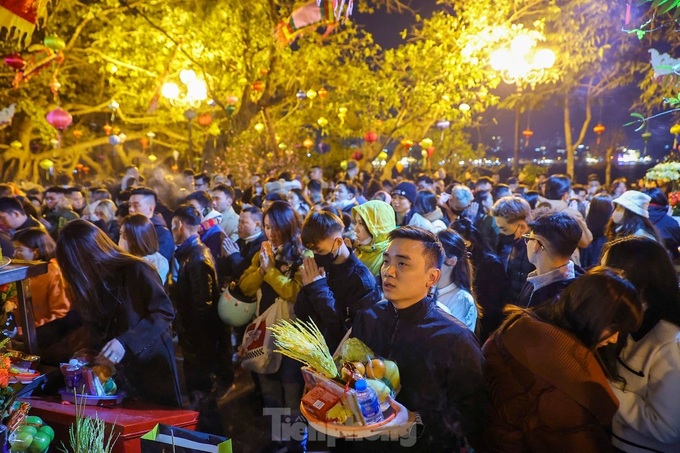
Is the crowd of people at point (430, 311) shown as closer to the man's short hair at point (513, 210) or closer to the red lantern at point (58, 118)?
the man's short hair at point (513, 210)

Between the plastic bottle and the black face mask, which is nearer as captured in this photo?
the plastic bottle

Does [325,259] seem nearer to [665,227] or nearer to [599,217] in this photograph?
[599,217]

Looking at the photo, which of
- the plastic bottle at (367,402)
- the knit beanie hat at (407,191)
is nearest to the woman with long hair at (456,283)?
the plastic bottle at (367,402)

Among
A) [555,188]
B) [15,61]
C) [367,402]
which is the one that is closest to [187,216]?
[367,402]

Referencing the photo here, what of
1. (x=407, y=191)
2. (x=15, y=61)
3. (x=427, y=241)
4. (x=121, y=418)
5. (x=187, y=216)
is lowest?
(x=121, y=418)

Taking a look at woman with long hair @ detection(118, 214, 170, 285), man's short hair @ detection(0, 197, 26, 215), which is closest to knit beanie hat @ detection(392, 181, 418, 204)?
woman with long hair @ detection(118, 214, 170, 285)

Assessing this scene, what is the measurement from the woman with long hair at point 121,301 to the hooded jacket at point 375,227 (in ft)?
5.71

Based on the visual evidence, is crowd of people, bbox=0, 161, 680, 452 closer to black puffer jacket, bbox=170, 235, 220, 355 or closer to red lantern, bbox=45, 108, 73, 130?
black puffer jacket, bbox=170, 235, 220, 355

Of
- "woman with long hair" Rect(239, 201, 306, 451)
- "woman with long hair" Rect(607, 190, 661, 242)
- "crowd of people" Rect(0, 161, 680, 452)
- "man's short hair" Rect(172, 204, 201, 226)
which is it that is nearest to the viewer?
"crowd of people" Rect(0, 161, 680, 452)

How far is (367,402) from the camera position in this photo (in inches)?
69.7

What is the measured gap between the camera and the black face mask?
3.57m

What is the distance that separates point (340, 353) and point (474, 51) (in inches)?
507

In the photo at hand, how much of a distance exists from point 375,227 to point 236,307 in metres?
1.41

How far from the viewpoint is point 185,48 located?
541 inches
